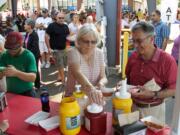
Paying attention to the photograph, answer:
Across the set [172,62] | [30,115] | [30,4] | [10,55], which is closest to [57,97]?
[10,55]

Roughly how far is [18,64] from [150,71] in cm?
126

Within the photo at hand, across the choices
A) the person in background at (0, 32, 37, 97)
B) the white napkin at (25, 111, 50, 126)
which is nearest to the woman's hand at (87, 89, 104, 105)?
the white napkin at (25, 111, 50, 126)

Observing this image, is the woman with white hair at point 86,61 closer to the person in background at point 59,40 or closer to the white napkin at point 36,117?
the white napkin at point 36,117

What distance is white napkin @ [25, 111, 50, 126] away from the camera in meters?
1.70

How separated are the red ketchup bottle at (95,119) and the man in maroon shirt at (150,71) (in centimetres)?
36

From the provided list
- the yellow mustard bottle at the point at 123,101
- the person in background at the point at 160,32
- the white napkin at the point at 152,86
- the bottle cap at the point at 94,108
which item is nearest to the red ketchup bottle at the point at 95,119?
the bottle cap at the point at 94,108

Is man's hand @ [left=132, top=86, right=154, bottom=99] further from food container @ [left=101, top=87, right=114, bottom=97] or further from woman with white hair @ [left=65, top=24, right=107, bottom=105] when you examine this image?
woman with white hair @ [left=65, top=24, right=107, bottom=105]

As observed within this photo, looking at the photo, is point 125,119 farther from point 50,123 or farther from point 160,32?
point 160,32

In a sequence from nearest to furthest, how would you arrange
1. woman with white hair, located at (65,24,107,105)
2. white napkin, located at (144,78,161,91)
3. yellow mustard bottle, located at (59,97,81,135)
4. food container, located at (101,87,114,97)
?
yellow mustard bottle, located at (59,97,81,135), food container, located at (101,87,114,97), white napkin, located at (144,78,161,91), woman with white hair, located at (65,24,107,105)

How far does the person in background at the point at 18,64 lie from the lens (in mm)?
2270

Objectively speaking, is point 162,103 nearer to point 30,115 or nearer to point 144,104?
point 144,104

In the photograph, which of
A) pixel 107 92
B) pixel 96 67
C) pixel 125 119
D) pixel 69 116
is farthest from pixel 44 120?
pixel 96 67

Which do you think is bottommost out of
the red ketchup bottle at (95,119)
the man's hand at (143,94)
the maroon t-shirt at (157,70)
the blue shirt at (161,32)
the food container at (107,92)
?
the red ketchup bottle at (95,119)

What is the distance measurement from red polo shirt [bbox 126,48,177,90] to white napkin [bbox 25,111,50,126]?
2.58 ft
